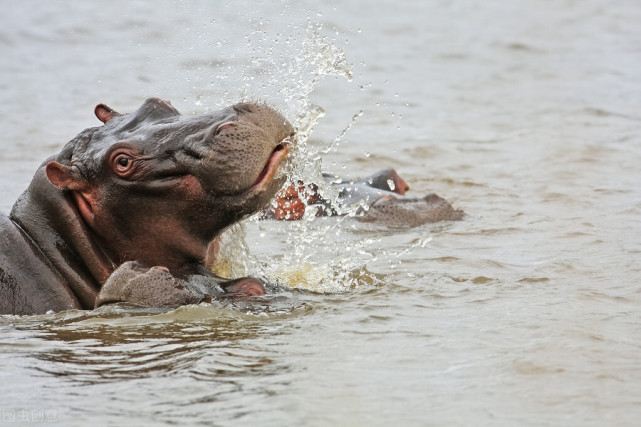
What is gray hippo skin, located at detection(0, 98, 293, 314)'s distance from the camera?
489 centimetres

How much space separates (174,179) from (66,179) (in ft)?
1.70

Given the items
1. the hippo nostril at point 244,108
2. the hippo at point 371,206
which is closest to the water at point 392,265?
the hippo at point 371,206

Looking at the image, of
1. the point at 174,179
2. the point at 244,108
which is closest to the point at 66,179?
the point at 174,179

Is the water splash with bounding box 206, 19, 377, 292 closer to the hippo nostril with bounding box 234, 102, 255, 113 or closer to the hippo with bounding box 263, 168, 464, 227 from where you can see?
the hippo with bounding box 263, 168, 464, 227

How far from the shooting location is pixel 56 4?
69.5ft

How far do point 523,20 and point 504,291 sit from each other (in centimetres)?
1719

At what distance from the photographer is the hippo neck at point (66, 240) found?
16.6 ft

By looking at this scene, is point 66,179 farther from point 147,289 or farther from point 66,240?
point 147,289

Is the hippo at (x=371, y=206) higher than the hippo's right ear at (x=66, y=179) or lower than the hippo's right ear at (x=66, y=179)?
lower

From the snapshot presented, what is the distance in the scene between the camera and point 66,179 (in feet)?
16.5

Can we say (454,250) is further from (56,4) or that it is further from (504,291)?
(56,4)

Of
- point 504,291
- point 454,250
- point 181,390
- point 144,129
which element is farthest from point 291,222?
point 181,390

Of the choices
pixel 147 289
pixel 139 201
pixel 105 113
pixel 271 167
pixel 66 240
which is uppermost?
pixel 105 113

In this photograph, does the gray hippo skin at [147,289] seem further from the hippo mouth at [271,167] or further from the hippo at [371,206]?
the hippo at [371,206]
